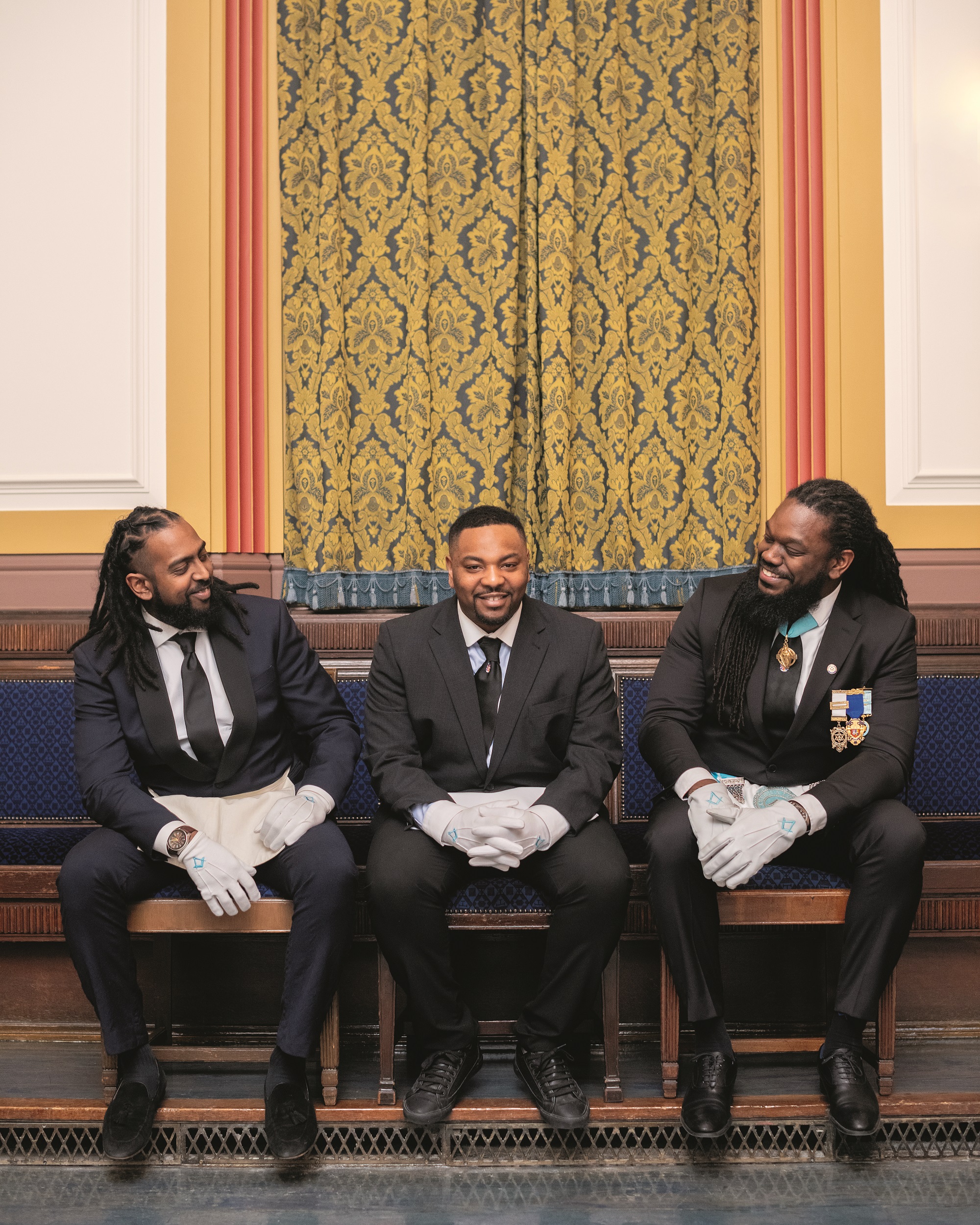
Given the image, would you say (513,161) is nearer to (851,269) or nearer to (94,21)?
(851,269)

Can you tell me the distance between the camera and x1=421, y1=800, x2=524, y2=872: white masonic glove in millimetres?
2340

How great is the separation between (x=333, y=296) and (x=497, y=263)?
1.94ft

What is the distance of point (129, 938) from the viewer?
2391 mm

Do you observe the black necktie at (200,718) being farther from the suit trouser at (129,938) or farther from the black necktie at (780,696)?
the black necktie at (780,696)

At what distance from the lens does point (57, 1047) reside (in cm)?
286

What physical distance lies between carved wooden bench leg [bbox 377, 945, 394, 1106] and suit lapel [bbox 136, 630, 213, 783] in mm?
702

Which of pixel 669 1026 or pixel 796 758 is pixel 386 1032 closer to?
pixel 669 1026

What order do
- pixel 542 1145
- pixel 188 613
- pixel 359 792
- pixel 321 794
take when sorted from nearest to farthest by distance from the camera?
1. pixel 542 1145
2. pixel 321 794
3. pixel 188 613
4. pixel 359 792

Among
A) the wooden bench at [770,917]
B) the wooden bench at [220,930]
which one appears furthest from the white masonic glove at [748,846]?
the wooden bench at [220,930]

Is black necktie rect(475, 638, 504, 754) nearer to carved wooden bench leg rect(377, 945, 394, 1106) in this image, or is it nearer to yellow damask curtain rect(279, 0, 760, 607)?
carved wooden bench leg rect(377, 945, 394, 1106)

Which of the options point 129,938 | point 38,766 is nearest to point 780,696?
point 129,938

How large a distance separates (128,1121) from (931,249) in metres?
3.73

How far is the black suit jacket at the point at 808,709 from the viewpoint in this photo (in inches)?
101

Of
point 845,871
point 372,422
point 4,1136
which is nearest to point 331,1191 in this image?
point 4,1136
